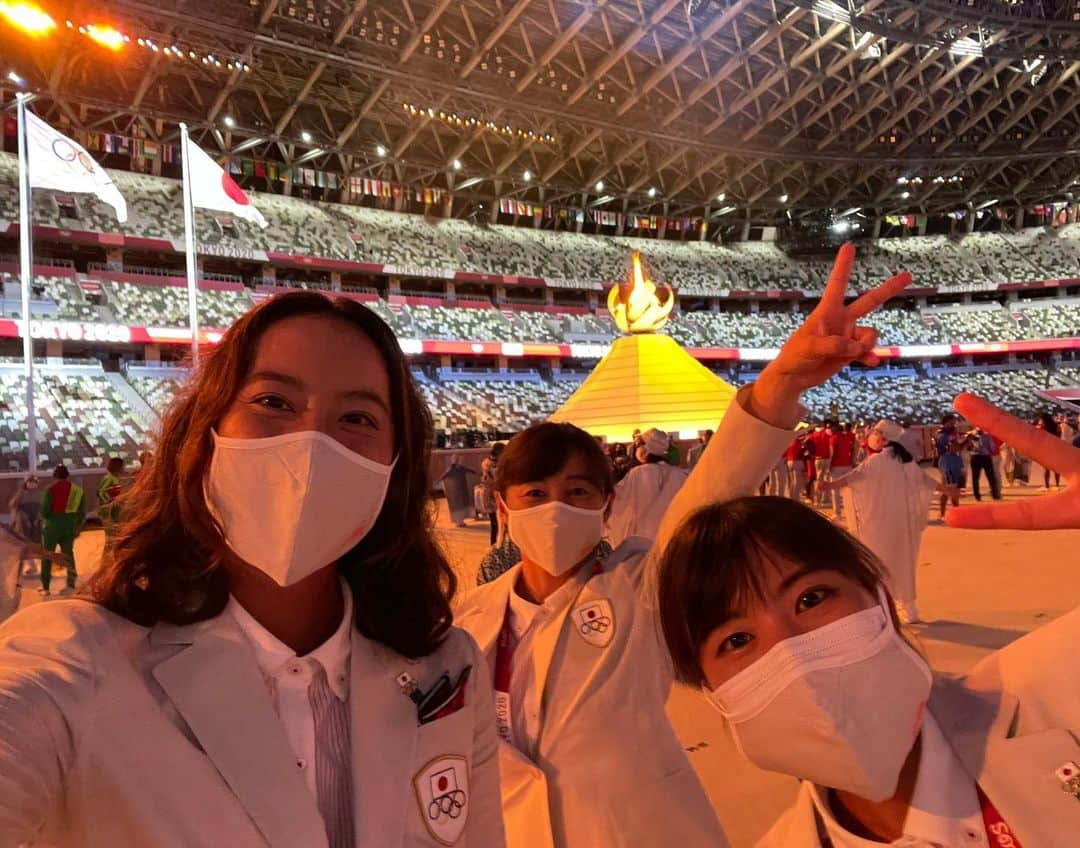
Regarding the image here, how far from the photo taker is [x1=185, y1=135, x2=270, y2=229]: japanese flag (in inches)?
617

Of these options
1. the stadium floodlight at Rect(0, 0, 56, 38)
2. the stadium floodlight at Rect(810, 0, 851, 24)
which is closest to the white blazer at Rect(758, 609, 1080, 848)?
the stadium floodlight at Rect(0, 0, 56, 38)

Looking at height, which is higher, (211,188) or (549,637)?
(211,188)

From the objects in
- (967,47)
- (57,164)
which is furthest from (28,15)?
(967,47)

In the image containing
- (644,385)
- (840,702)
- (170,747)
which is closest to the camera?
(170,747)

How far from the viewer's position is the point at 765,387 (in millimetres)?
1741

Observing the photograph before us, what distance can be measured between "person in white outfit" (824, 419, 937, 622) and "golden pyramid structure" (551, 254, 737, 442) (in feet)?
6.70

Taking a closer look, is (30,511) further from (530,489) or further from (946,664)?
(946,664)

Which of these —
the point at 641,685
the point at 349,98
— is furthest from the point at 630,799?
the point at 349,98

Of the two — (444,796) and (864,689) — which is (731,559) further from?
(444,796)

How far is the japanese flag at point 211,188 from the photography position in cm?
1568

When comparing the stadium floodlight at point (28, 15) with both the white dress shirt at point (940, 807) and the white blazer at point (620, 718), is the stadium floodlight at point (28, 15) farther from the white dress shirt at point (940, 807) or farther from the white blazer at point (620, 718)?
the white dress shirt at point (940, 807)

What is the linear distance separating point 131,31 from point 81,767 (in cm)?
2634

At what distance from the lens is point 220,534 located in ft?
4.15

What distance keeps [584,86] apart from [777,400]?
94.4ft
